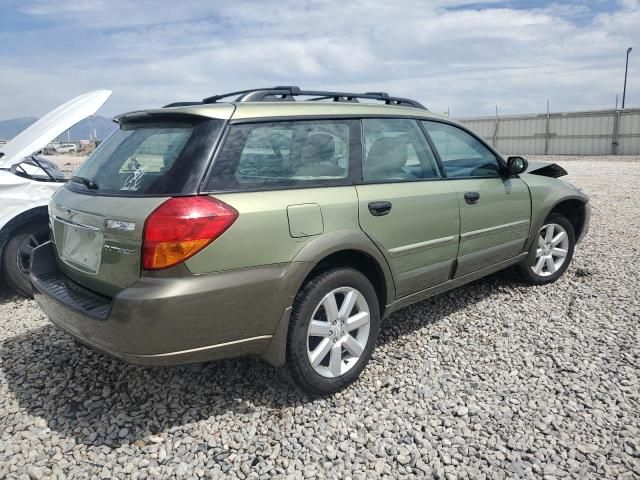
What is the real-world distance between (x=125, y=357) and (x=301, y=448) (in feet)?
3.17

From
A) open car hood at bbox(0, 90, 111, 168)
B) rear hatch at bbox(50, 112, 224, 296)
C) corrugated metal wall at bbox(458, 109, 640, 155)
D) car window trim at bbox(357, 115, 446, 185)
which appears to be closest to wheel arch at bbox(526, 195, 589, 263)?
car window trim at bbox(357, 115, 446, 185)

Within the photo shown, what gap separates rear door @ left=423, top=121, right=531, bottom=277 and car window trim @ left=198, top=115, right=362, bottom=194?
31.1 inches

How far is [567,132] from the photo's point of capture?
28.0 meters

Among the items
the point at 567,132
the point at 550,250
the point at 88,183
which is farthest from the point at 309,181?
the point at 567,132

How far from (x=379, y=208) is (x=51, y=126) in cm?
340

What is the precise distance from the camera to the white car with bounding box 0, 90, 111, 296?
14.5 feet

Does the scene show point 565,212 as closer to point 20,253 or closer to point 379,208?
point 379,208

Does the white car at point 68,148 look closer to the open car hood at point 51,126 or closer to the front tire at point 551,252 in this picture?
the open car hood at point 51,126

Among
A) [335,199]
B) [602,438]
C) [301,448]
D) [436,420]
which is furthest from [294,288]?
[602,438]

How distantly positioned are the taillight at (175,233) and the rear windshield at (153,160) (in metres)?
0.10

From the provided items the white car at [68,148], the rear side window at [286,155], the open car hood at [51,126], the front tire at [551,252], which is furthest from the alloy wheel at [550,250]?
the white car at [68,148]

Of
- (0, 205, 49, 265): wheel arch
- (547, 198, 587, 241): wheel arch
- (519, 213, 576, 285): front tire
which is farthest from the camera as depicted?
(547, 198, 587, 241): wheel arch

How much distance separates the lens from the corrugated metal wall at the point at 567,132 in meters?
26.2

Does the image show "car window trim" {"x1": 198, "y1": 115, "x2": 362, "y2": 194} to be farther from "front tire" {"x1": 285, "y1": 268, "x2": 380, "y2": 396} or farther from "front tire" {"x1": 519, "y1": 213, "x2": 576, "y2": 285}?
"front tire" {"x1": 519, "y1": 213, "x2": 576, "y2": 285}
